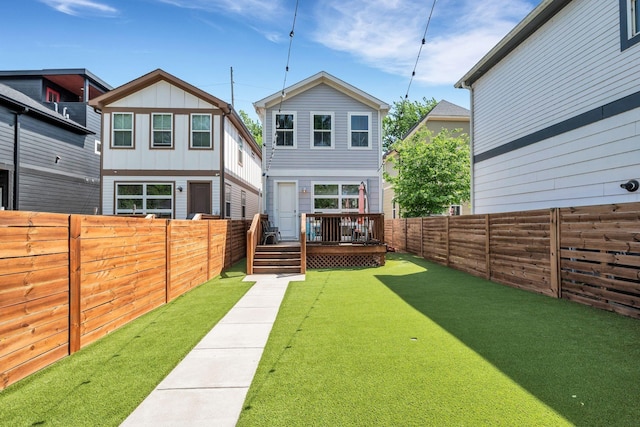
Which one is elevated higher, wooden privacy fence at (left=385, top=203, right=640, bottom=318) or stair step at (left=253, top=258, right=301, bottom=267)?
wooden privacy fence at (left=385, top=203, right=640, bottom=318)

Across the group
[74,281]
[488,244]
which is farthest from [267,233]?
[74,281]

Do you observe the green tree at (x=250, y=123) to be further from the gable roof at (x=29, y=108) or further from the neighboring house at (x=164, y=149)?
the neighboring house at (x=164, y=149)

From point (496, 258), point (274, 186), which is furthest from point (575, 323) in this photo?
point (274, 186)

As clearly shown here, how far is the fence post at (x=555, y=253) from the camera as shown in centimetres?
551

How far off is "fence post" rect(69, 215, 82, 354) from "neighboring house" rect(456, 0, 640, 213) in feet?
26.6

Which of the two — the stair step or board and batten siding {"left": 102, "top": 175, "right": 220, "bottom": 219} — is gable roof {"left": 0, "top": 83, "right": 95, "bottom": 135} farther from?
the stair step

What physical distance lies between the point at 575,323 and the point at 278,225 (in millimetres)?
9489

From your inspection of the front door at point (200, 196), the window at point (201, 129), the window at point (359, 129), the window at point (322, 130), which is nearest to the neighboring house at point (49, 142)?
the window at point (201, 129)

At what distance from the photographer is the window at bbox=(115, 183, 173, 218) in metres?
11.8

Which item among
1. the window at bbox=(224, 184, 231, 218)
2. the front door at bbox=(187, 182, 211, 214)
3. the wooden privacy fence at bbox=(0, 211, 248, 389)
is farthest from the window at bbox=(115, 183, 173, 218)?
the wooden privacy fence at bbox=(0, 211, 248, 389)

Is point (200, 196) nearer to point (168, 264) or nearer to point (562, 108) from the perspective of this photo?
point (168, 264)

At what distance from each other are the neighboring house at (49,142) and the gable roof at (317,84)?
336 inches

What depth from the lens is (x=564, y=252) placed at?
5.40 metres

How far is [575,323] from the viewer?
418cm
